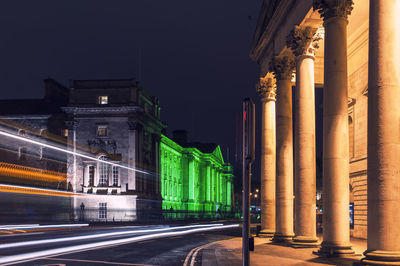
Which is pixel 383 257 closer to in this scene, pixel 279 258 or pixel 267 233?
pixel 279 258

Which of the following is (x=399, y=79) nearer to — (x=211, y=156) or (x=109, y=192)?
(x=109, y=192)

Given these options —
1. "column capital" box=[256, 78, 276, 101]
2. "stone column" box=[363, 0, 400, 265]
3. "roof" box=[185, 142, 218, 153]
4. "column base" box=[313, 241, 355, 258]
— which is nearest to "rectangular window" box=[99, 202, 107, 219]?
"column capital" box=[256, 78, 276, 101]

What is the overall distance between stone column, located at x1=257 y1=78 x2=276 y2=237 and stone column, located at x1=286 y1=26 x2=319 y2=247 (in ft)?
23.7

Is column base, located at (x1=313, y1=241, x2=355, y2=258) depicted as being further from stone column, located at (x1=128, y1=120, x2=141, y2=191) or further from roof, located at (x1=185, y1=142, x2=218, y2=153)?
roof, located at (x1=185, y1=142, x2=218, y2=153)

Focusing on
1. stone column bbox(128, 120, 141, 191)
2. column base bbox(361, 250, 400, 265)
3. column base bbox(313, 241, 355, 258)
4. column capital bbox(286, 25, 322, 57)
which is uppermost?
column capital bbox(286, 25, 322, 57)

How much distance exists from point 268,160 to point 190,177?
307 feet

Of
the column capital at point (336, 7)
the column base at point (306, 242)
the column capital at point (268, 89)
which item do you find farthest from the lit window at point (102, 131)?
the column capital at point (336, 7)

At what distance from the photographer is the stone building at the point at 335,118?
12.0 m

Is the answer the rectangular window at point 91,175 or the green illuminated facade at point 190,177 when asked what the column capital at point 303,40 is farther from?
the green illuminated facade at point 190,177

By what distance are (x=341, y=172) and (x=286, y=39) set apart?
8257mm

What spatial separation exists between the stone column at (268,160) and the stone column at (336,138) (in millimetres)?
10831

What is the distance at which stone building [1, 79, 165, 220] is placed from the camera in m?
72.2

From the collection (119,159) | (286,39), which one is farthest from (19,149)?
(286,39)

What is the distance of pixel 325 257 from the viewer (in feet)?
53.7
